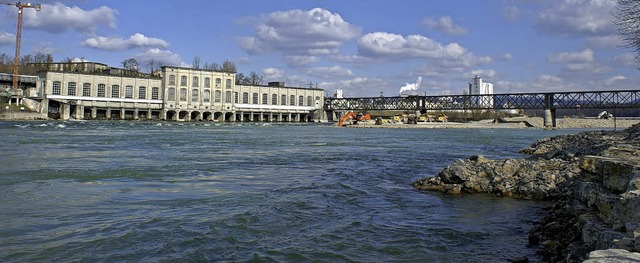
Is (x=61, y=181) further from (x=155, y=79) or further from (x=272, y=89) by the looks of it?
(x=272, y=89)

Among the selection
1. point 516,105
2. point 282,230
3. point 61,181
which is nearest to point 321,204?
point 282,230

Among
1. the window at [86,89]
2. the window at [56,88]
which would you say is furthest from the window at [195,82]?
the window at [56,88]

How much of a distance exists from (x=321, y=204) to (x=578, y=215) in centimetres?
615

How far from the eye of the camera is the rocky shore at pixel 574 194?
6.20 m

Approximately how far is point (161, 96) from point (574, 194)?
126m

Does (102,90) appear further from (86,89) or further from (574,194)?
(574,194)

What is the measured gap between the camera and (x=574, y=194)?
11.2m

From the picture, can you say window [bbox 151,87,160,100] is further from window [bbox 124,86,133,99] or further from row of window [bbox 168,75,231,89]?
window [bbox 124,86,133,99]

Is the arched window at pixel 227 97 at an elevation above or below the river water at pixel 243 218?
above

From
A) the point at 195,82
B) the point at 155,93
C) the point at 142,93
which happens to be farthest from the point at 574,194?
the point at 195,82

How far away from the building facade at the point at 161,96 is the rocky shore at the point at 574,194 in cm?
10956

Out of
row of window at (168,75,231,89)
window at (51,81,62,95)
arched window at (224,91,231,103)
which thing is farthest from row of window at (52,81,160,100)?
arched window at (224,91,231,103)

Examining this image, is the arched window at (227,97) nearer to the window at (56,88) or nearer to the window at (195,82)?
the window at (195,82)

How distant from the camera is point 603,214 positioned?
7953 mm
